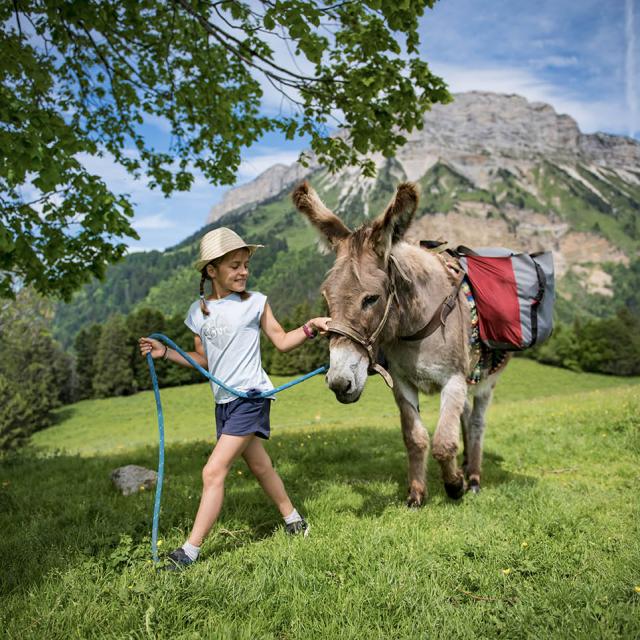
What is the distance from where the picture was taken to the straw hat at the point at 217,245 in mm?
4039

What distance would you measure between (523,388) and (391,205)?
51822 millimetres

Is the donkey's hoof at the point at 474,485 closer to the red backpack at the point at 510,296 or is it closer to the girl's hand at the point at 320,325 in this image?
the red backpack at the point at 510,296

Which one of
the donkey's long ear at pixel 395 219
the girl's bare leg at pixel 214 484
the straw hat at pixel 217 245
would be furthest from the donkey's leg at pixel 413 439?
the straw hat at pixel 217 245

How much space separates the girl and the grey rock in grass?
2609 millimetres

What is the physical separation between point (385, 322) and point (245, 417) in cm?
142

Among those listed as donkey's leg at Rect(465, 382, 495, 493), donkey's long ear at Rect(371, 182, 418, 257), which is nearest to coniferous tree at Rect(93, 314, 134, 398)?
donkey's leg at Rect(465, 382, 495, 493)

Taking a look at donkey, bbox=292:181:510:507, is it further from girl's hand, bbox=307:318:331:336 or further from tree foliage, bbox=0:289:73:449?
tree foliage, bbox=0:289:73:449

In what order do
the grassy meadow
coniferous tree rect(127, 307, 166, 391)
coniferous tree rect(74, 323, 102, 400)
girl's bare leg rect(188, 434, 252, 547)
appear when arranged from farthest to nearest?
coniferous tree rect(74, 323, 102, 400), coniferous tree rect(127, 307, 166, 391), girl's bare leg rect(188, 434, 252, 547), the grassy meadow

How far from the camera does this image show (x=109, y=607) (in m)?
3.13

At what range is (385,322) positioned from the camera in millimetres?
4133

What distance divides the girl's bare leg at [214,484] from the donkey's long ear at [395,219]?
198 cm

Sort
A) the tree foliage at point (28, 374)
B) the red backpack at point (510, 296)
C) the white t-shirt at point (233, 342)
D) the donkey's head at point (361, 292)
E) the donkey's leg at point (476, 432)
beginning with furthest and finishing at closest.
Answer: the tree foliage at point (28, 374) → the donkey's leg at point (476, 432) → the red backpack at point (510, 296) → the white t-shirt at point (233, 342) → the donkey's head at point (361, 292)

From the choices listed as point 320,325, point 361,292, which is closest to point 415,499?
point 320,325

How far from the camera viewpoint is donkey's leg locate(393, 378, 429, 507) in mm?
5145
